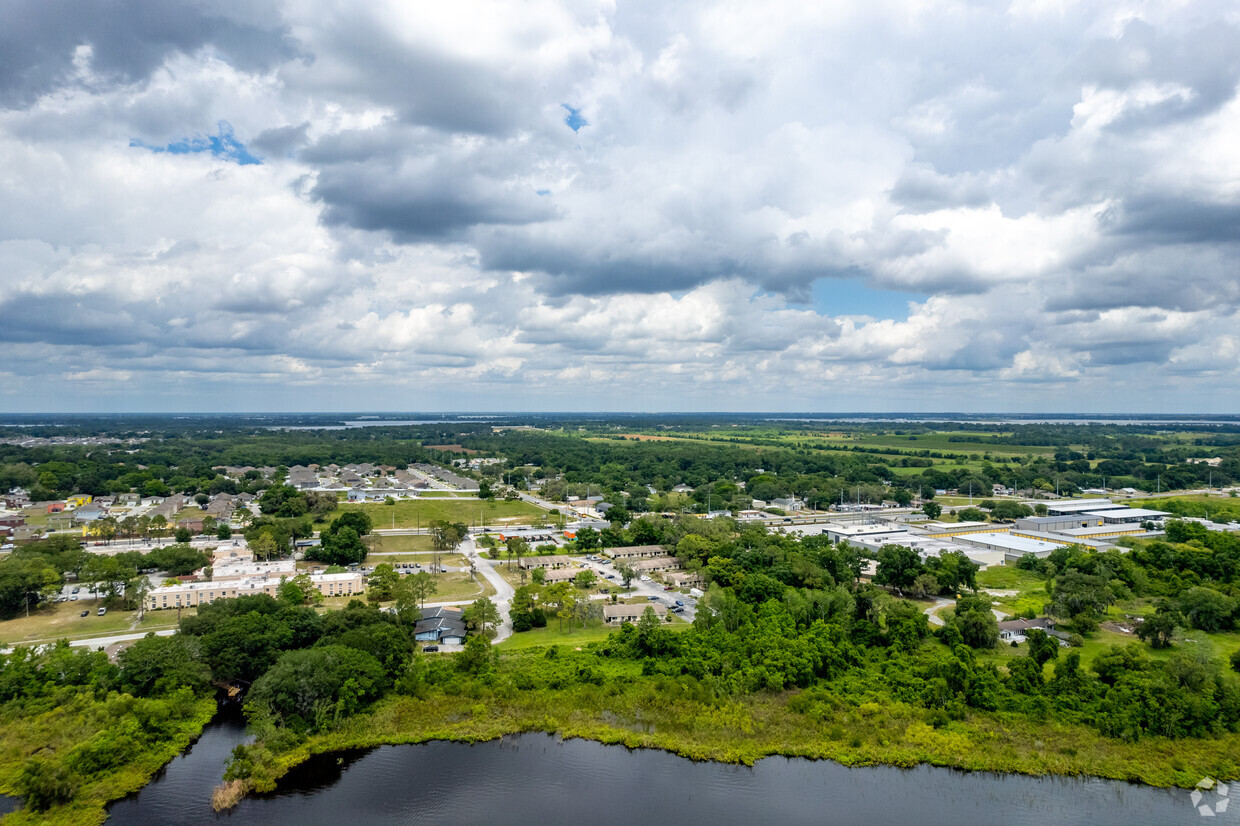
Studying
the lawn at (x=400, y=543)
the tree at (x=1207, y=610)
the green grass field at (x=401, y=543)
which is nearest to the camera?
the tree at (x=1207, y=610)

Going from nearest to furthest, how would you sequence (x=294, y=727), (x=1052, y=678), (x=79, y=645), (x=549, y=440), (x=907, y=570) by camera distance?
(x=294, y=727)
(x=1052, y=678)
(x=79, y=645)
(x=907, y=570)
(x=549, y=440)

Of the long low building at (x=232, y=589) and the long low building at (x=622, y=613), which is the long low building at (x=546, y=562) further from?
the long low building at (x=232, y=589)

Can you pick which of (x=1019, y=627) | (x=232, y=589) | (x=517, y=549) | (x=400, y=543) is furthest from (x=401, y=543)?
(x=1019, y=627)

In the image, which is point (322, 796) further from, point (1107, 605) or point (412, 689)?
point (1107, 605)

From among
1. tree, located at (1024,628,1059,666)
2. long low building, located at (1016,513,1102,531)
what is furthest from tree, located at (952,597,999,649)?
long low building, located at (1016,513,1102,531)

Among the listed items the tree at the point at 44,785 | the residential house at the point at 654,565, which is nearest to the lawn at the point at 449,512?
the residential house at the point at 654,565

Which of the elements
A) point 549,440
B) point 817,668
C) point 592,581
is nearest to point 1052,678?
point 817,668
